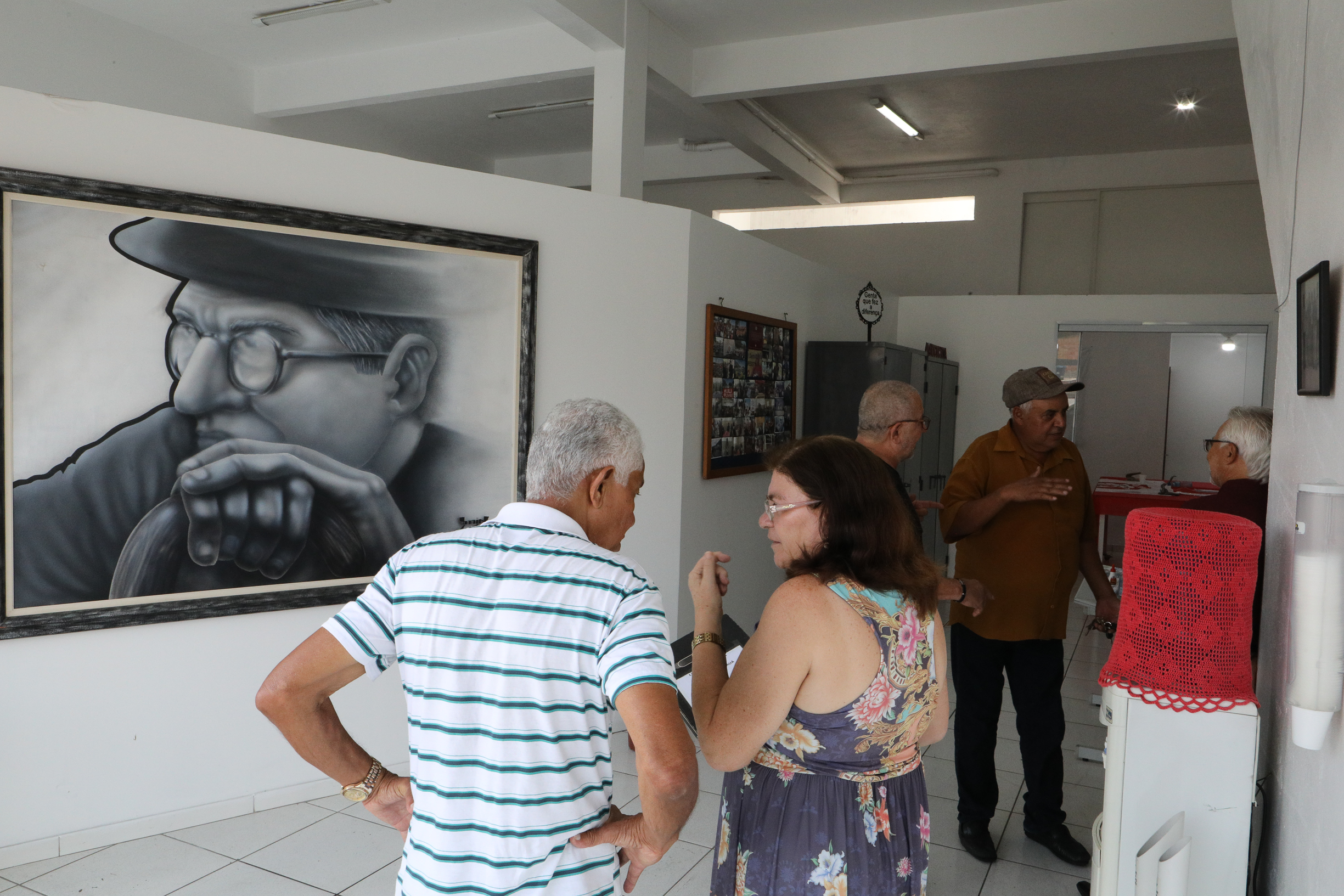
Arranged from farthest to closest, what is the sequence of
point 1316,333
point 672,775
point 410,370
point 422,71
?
point 422,71
point 410,370
point 1316,333
point 672,775

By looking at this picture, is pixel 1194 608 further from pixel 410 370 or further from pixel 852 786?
pixel 410 370

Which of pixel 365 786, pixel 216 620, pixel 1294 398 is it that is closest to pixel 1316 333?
pixel 1294 398

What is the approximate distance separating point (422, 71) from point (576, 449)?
230 inches

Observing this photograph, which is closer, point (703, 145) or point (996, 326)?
point (996, 326)

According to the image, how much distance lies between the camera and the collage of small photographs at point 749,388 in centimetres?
486

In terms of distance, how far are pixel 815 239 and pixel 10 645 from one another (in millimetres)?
8579

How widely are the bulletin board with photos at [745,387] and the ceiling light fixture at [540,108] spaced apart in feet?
10.6

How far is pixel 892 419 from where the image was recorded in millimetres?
2967

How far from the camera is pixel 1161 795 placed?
6.51 ft

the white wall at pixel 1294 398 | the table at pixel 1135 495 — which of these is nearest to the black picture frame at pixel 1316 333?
the white wall at pixel 1294 398

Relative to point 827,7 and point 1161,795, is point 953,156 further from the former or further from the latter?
point 1161,795

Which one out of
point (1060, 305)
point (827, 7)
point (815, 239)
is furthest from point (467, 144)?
point (1060, 305)

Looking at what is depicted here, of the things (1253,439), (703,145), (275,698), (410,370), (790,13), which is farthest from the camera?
(703,145)

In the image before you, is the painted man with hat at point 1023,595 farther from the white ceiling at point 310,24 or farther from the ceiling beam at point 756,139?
the white ceiling at point 310,24
